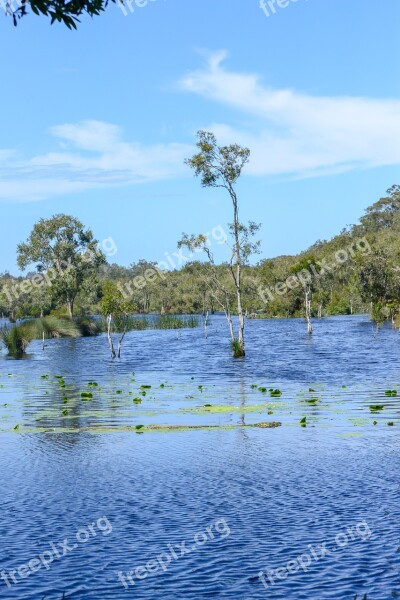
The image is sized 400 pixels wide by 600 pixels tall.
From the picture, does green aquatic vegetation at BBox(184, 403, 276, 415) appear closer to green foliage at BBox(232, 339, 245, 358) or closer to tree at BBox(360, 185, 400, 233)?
green foliage at BBox(232, 339, 245, 358)

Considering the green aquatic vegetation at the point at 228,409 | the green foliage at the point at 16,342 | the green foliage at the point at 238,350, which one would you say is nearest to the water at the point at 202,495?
the green aquatic vegetation at the point at 228,409

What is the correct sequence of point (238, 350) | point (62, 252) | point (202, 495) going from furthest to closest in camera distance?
point (62, 252)
point (238, 350)
point (202, 495)

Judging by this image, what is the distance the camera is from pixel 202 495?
14.0 m

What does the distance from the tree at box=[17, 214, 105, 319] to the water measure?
3276 inches

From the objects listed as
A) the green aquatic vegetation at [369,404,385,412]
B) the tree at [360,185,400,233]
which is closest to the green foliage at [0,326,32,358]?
the green aquatic vegetation at [369,404,385,412]

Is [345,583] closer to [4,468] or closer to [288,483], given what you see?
[288,483]

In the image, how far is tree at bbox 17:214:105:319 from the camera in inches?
4466

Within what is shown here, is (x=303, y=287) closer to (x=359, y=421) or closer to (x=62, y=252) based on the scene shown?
(x=62, y=252)

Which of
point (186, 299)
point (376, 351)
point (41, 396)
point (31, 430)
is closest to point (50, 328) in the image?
point (376, 351)

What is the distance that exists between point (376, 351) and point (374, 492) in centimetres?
4519

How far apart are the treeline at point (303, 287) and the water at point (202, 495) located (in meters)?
63.9

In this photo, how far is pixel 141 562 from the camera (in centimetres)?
1050

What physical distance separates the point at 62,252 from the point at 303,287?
1372 inches

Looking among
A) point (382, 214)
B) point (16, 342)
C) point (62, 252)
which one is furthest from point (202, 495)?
point (382, 214)
